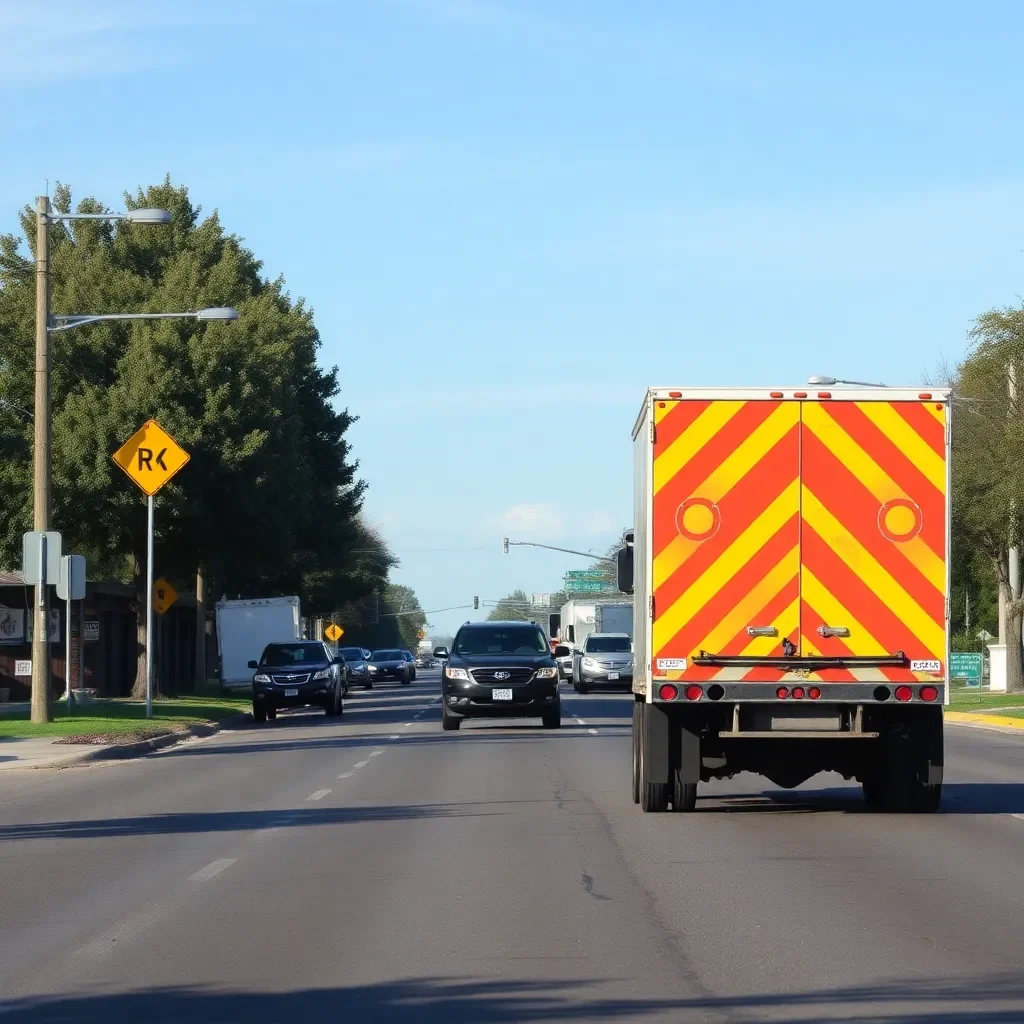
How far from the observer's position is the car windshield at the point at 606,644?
53.8 m

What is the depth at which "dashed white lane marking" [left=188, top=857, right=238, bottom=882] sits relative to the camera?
11984mm

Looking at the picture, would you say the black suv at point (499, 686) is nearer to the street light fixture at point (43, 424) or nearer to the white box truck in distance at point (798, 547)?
the street light fixture at point (43, 424)

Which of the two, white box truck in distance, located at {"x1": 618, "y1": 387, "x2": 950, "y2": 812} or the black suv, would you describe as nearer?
white box truck in distance, located at {"x1": 618, "y1": 387, "x2": 950, "y2": 812}

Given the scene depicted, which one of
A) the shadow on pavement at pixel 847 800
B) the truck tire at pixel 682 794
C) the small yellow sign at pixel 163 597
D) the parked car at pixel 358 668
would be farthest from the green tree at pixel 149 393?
the truck tire at pixel 682 794

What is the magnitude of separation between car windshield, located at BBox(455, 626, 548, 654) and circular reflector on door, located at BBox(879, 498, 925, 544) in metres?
17.1

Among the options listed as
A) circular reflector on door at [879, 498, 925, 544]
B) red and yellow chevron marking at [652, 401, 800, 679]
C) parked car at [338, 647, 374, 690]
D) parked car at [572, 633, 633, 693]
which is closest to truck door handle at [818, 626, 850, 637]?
red and yellow chevron marking at [652, 401, 800, 679]

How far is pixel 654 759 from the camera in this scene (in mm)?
15570

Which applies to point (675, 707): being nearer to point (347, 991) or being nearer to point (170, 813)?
point (170, 813)

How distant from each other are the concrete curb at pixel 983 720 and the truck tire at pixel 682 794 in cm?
1844

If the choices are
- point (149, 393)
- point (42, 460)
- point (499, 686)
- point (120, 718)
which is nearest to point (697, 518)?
point (499, 686)

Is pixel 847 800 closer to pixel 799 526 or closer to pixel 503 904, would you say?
pixel 799 526

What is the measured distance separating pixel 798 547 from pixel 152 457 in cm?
2361

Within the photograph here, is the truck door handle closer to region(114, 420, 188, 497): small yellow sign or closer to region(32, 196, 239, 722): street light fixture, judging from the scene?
region(32, 196, 239, 722): street light fixture

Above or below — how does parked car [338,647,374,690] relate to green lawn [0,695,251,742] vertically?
below
